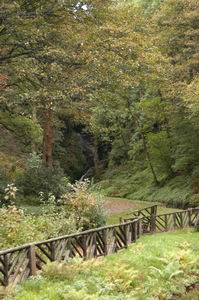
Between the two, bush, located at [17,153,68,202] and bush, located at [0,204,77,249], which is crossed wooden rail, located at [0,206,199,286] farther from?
bush, located at [17,153,68,202]

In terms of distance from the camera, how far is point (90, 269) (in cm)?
1404

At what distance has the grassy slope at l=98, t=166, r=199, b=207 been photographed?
42219 millimetres

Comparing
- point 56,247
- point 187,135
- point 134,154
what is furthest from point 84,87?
point 134,154

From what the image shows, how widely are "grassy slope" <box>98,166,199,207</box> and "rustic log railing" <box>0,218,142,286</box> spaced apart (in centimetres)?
2179

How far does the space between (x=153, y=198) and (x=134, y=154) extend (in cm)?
1352

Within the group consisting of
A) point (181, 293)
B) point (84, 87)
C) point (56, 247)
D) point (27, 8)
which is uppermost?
point (27, 8)

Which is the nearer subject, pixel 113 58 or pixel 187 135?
pixel 113 58

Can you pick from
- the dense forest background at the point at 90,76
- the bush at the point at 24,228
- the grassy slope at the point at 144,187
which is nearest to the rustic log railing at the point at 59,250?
the bush at the point at 24,228

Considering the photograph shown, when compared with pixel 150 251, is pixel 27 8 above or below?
above

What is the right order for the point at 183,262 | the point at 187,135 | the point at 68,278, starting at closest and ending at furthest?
the point at 68,278 < the point at 183,262 < the point at 187,135

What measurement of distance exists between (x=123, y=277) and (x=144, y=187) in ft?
123

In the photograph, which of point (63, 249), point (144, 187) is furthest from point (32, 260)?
point (144, 187)

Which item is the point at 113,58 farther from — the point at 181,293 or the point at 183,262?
the point at 181,293

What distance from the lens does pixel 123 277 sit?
14047 millimetres
